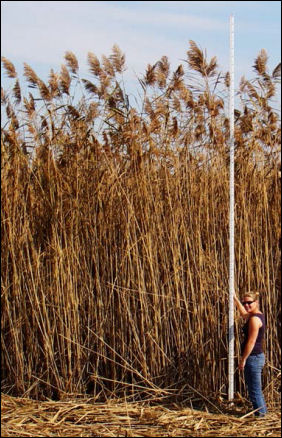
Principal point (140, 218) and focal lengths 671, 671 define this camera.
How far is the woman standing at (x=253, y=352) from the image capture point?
3797 mm

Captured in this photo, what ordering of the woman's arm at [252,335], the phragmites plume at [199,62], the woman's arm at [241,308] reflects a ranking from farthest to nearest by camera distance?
the phragmites plume at [199,62]
the woman's arm at [241,308]
the woman's arm at [252,335]

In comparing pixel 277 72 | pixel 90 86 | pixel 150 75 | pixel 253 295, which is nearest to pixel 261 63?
pixel 277 72

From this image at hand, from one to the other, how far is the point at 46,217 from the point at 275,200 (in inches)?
55.7

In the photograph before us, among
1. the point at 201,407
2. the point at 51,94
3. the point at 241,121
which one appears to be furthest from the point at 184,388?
the point at 51,94

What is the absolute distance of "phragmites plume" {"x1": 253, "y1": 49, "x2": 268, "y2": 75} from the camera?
423 cm

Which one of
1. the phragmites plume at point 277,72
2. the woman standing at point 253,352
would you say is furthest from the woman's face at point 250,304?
the phragmites plume at point 277,72

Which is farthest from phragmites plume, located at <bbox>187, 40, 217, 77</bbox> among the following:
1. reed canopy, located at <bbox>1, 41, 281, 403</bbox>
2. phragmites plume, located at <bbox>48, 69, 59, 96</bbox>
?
phragmites plume, located at <bbox>48, 69, 59, 96</bbox>

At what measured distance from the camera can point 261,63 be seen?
425 centimetres

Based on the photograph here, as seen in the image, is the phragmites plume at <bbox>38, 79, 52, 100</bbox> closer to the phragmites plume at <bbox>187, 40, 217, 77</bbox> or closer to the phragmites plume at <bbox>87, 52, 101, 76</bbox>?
the phragmites plume at <bbox>87, 52, 101, 76</bbox>

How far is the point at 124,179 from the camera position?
4145 mm

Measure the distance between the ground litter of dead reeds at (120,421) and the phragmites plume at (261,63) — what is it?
2.10 meters

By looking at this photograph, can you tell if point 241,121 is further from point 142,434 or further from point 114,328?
point 142,434

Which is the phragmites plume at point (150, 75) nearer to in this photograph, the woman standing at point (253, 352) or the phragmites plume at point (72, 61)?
the phragmites plume at point (72, 61)

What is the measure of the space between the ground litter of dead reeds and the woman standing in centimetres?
11
